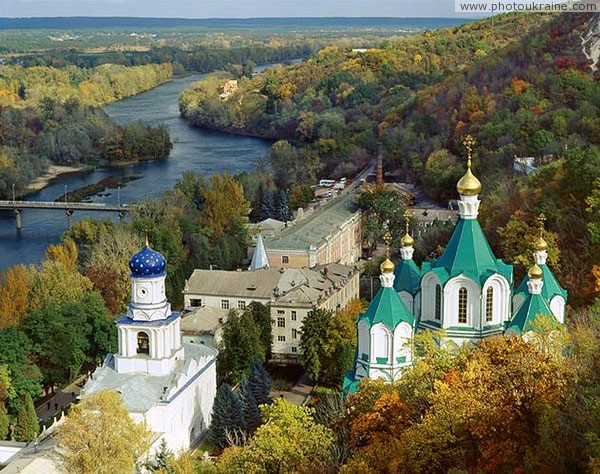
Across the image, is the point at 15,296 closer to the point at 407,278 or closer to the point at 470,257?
the point at 407,278

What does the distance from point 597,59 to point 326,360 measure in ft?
81.7

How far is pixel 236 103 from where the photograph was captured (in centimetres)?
8188

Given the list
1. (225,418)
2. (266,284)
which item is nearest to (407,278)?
(225,418)

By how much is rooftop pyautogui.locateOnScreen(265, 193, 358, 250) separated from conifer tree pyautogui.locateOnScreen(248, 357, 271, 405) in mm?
9756

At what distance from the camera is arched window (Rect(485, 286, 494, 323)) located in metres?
16.6

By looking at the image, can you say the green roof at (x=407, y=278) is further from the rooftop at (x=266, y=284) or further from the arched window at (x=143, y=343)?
the rooftop at (x=266, y=284)

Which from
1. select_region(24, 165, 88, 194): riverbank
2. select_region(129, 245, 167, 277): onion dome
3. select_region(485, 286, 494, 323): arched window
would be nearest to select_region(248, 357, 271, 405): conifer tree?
select_region(129, 245, 167, 277): onion dome

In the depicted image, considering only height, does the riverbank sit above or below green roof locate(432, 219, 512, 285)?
below

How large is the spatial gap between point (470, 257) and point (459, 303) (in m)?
0.74

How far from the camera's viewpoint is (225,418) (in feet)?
62.1

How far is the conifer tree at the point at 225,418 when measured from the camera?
744 inches

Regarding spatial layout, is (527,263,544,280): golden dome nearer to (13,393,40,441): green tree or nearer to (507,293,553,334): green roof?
(507,293,553,334): green roof

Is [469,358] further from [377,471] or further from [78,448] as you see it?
[78,448]

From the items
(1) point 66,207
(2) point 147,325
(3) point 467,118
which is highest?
(3) point 467,118
